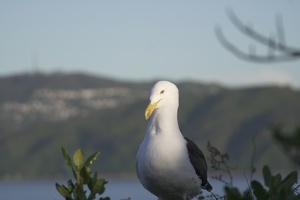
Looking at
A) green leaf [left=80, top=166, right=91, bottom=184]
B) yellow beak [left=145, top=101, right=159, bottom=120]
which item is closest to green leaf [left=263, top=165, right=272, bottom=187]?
green leaf [left=80, top=166, right=91, bottom=184]

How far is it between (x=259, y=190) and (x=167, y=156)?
4236 millimetres

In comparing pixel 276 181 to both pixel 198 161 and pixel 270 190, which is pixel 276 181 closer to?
pixel 270 190

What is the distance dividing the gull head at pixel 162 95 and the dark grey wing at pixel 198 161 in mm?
546

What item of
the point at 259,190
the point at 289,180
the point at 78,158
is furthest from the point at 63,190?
the point at 289,180

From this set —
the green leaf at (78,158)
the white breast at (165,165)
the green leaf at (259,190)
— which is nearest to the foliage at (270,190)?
the green leaf at (259,190)

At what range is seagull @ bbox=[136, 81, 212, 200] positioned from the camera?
403 inches

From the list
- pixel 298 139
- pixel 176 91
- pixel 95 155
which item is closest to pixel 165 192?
pixel 176 91

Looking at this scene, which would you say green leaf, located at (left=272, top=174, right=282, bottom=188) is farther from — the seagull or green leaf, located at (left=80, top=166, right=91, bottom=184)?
the seagull

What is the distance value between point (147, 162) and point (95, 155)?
8.13ft

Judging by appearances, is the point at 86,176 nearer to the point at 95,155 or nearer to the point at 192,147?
the point at 95,155

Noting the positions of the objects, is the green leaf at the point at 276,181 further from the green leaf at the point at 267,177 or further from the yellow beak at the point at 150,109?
the yellow beak at the point at 150,109

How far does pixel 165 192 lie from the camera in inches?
421

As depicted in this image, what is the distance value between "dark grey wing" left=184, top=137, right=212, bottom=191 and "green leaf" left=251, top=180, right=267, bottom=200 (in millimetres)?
4710

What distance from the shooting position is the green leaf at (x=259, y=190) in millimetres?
5986
